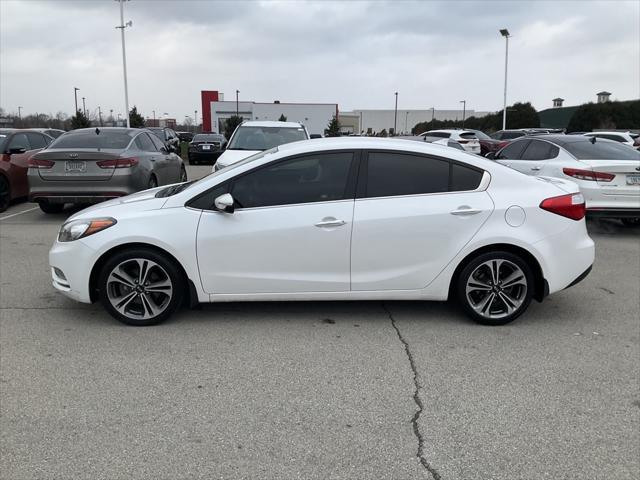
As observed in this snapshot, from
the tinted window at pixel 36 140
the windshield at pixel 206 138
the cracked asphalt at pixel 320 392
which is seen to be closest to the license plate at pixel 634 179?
the cracked asphalt at pixel 320 392

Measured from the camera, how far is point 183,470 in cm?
274

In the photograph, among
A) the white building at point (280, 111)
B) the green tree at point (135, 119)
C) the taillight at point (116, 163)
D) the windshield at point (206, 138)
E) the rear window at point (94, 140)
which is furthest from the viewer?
the white building at point (280, 111)

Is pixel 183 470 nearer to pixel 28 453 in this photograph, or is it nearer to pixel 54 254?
pixel 28 453

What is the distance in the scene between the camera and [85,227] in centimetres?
456

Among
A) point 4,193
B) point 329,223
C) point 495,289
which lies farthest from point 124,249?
point 4,193

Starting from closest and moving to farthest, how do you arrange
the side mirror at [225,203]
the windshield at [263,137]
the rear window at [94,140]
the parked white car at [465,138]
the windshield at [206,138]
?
the side mirror at [225,203], the rear window at [94,140], the windshield at [263,137], the parked white car at [465,138], the windshield at [206,138]

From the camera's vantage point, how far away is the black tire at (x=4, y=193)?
10.3m

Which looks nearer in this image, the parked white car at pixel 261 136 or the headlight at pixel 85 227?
the headlight at pixel 85 227

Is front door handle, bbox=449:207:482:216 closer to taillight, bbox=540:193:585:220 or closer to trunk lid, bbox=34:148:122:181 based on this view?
taillight, bbox=540:193:585:220

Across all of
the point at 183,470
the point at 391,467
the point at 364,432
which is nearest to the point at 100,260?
the point at 183,470

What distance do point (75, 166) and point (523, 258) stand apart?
23.4 ft

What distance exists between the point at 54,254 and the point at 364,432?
3084mm

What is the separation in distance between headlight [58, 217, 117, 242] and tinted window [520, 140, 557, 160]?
292 inches

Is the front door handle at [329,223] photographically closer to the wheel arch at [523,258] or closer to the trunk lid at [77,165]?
the wheel arch at [523,258]
